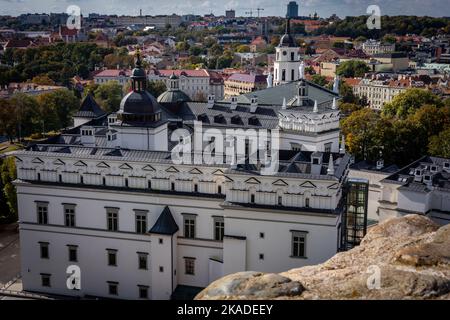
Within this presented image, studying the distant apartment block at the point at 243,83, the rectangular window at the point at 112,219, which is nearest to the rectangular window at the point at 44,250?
the rectangular window at the point at 112,219

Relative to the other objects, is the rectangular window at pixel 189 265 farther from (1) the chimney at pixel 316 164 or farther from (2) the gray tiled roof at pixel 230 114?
(2) the gray tiled roof at pixel 230 114

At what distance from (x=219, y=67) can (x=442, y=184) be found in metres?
144

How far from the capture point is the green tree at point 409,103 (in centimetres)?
9319

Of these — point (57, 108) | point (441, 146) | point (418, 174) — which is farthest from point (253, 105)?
point (57, 108)

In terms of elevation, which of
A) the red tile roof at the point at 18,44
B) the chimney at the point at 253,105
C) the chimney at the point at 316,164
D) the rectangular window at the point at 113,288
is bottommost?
the rectangular window at the point at 113,288

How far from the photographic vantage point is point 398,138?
236 feet

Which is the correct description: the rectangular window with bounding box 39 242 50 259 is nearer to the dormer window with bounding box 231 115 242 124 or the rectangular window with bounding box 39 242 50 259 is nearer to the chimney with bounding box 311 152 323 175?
the chimney with bounding box 311 152 323 175

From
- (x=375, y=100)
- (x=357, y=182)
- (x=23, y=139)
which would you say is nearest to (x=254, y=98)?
(x=357, y=182)

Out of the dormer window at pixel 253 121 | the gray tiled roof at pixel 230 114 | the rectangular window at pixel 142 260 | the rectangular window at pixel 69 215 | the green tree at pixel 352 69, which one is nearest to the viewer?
the rectangular window at pixel 142 260

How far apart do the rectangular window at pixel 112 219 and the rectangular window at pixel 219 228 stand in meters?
6.53

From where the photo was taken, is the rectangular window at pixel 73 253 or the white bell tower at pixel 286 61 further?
the white bell tower at pixel 286 61

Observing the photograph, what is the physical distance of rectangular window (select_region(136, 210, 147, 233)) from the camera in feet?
127

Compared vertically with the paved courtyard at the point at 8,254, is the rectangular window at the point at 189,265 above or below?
above
